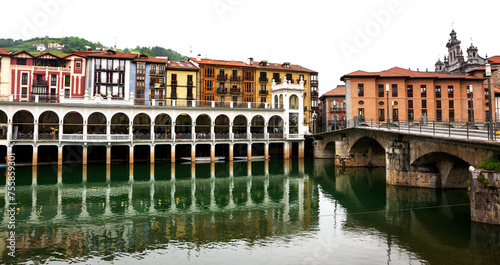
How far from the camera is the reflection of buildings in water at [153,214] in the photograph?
17062mm

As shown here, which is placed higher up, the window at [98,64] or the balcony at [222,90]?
the window at [98,64]

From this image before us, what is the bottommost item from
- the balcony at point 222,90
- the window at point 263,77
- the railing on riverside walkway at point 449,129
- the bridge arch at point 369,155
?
the bridge arch at point 369,155

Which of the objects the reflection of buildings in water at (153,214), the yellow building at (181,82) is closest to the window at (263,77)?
the yellow building at (181,82)

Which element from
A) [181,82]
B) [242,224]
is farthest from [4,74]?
[242,224]

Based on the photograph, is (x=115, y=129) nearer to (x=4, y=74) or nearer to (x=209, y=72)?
(x=209, y=72)

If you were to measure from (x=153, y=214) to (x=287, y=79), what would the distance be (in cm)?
6147

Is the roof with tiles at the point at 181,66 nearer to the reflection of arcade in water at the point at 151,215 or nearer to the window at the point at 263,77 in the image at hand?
the window at the point at 263,77

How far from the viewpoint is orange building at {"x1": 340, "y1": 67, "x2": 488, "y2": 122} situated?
61469mm

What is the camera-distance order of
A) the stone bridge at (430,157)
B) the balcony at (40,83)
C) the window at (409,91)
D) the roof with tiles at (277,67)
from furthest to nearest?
the roof with tiles at (277,67) < the balcony at (40,83) < the window at (409,91) < the stone bridge at (430,157)

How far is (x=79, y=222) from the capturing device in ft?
68.2

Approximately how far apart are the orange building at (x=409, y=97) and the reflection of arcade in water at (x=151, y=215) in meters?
30.2

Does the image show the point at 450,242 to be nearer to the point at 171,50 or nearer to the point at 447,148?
the point at 447,148

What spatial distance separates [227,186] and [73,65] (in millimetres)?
49043

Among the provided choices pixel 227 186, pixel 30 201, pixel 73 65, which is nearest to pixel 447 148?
pixel 227 186
